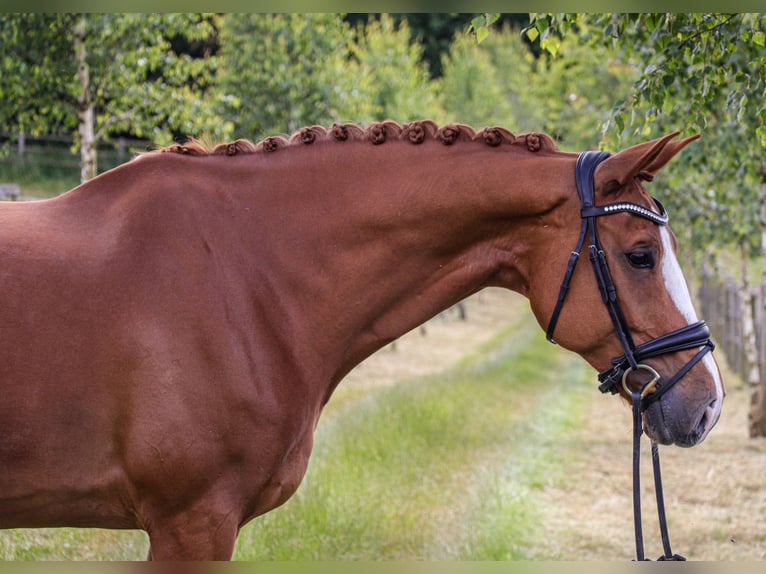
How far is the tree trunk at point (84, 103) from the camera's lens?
8.17m

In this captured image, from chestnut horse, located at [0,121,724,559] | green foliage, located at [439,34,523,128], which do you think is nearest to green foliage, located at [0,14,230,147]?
chestnut horse, located at [0,121,724,559]

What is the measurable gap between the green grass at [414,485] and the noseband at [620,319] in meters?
3.21

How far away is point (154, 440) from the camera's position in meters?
2.84

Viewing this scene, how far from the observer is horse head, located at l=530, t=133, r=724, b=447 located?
3.02m

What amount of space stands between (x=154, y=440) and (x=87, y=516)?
413 millimetres

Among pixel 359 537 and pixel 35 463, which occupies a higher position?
pixel 35 463

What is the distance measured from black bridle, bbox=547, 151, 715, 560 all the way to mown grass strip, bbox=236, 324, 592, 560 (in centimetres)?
318

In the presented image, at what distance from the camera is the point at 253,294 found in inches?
122

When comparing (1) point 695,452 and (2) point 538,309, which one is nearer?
(2) point 538,309

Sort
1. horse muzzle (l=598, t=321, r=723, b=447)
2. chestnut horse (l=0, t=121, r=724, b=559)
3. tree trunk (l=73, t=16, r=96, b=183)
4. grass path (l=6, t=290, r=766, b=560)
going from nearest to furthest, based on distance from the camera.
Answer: chestnut horse (l=0, t=121, r=724, b=559) → horse muzzle (l=598, t=321, r=723, b=447) → grass path (l=6, t=290, r=766, b=560) → tree trunk (l=73, t=16, r=96, b=183)

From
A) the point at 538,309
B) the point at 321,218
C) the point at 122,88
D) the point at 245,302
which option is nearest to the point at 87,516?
the point at 245,302

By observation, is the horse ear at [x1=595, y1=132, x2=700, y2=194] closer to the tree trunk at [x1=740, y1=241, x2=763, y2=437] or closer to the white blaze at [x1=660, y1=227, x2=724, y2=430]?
the white blaze at [x1=660, y1=227, x2=724, y2=430]

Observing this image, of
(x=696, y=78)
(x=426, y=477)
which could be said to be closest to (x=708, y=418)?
(x=696, y=78)

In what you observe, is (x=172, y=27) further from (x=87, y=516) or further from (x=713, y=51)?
(x=87, y=516)
